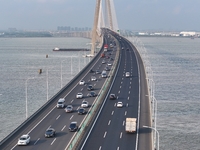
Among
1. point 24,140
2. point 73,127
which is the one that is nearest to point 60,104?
point 73,127

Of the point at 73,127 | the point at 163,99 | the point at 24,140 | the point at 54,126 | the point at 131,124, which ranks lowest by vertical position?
the point at 163,99

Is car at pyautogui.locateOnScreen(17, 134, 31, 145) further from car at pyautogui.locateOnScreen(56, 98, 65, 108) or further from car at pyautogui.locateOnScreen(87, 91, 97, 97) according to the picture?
car at pyautogui.locateOnScreen(87, 91, 97, 97)

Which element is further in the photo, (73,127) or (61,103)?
(61,103)

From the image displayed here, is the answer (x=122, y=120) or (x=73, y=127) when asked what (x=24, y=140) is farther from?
(x=122, y=120)

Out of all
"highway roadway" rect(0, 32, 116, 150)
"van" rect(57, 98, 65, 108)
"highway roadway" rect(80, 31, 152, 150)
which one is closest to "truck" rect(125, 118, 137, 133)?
"highway roadway" rect(80, 31, 152, 150)

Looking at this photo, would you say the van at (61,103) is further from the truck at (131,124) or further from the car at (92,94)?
the truck at (131,124)

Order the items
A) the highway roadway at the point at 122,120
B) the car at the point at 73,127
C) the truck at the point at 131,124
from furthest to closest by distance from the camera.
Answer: the car at the point at 73,127, the truck at the point at 131,124, the highway roadway at the point at 122,120

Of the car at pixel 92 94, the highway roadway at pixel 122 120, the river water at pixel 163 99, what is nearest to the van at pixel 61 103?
the highway roadway at pixel 122 120

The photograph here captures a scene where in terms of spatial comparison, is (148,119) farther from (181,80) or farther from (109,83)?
(181,80)

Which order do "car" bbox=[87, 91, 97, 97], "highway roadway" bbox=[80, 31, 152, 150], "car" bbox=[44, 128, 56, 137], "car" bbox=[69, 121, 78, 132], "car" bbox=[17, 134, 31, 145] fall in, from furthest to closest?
"car" bbox=[87, 91, 97, 97] < "car" bbox=[69, 121, 78, 132] < "car" bbox=[44, 128, 56, 137] < "highway roadway" bbox=[80, 31, 152, 150] < "car" bbox=[17, 134, 31, 145]
